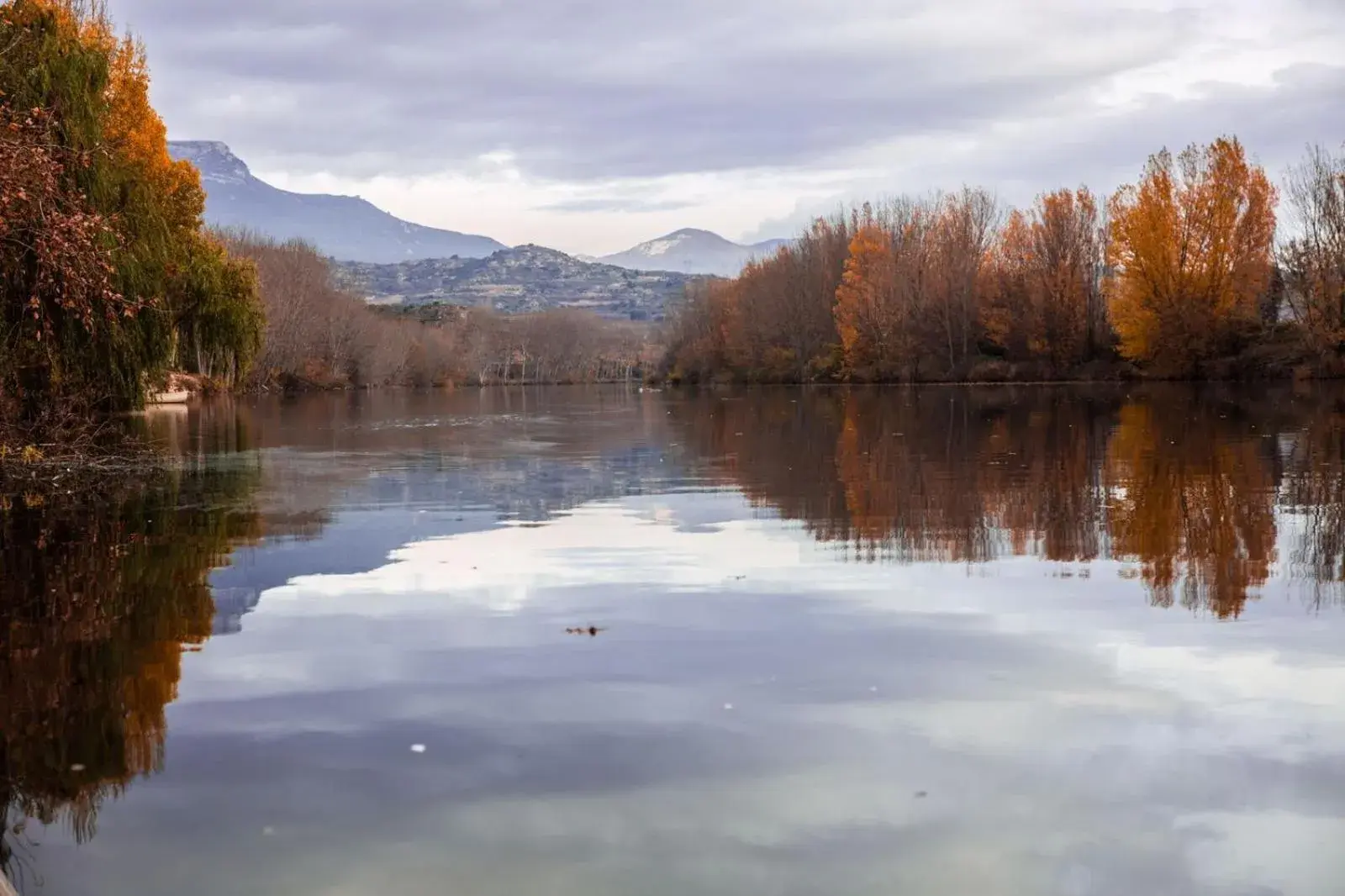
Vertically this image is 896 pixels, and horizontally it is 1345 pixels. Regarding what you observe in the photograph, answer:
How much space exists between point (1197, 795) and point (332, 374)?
108669 millimetres

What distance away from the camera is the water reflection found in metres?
5.82

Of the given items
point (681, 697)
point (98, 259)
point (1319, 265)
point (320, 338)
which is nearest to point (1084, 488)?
point (681, 697)

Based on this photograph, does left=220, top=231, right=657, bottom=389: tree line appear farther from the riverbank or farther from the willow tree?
the riverbank

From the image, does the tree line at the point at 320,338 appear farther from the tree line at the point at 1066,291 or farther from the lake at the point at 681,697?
the lake at the point at 681,697

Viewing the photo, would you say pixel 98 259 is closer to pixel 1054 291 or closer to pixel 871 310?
pixel 1054 291

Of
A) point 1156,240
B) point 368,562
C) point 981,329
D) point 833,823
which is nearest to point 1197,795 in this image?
point 833,823

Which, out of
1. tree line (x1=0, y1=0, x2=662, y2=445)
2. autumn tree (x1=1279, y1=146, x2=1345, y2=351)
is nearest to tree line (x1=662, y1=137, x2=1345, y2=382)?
autumn tree (x1=1279, y1=146, x2=1345, y2=351)

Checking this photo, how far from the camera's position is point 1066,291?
262 feet

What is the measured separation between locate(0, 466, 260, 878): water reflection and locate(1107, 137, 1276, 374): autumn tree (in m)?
62.0

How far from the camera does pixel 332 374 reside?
109 metres

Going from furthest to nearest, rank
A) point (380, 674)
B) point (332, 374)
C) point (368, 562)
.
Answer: point (332, 374)
point (368, 562)
point (380, 674)

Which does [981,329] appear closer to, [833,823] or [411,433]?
[411,433]

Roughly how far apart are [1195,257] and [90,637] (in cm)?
6982

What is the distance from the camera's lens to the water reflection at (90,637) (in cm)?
582
